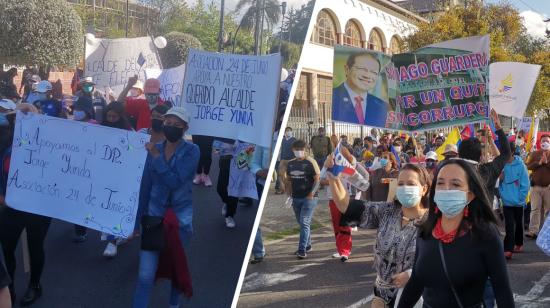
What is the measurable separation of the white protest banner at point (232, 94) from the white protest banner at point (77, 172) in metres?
0.25

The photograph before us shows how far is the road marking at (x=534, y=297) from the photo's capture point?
16.2 ft

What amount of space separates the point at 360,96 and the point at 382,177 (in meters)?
1.90

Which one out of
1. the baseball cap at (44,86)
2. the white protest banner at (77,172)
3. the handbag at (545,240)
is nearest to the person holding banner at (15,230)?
the white protest banner at (77,172)

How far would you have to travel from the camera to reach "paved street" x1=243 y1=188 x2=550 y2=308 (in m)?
5.15

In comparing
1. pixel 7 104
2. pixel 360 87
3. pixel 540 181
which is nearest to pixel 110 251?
pixel 7 104

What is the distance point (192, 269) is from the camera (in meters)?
2.16

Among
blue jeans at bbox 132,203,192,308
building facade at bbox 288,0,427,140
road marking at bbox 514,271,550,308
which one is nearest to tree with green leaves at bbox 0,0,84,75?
blue jeans at bbox 132,203,192,308

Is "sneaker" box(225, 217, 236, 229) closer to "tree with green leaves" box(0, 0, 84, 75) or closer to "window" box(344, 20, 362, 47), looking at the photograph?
"tree with green leaves" box(0, 0, 84, 75)

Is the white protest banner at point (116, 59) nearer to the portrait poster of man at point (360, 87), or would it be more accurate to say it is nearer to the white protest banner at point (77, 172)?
the white protest banner at point (77, 172)

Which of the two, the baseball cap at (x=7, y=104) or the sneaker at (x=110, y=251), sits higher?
the baseball cap at (x=7, y=104)

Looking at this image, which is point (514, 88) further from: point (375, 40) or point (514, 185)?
point (375, 40)

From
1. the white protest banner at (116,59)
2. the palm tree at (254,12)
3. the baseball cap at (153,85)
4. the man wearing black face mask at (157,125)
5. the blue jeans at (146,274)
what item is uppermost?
the palm tree at (254,12)

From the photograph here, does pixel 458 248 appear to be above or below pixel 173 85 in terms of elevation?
below

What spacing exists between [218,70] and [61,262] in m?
0.94
